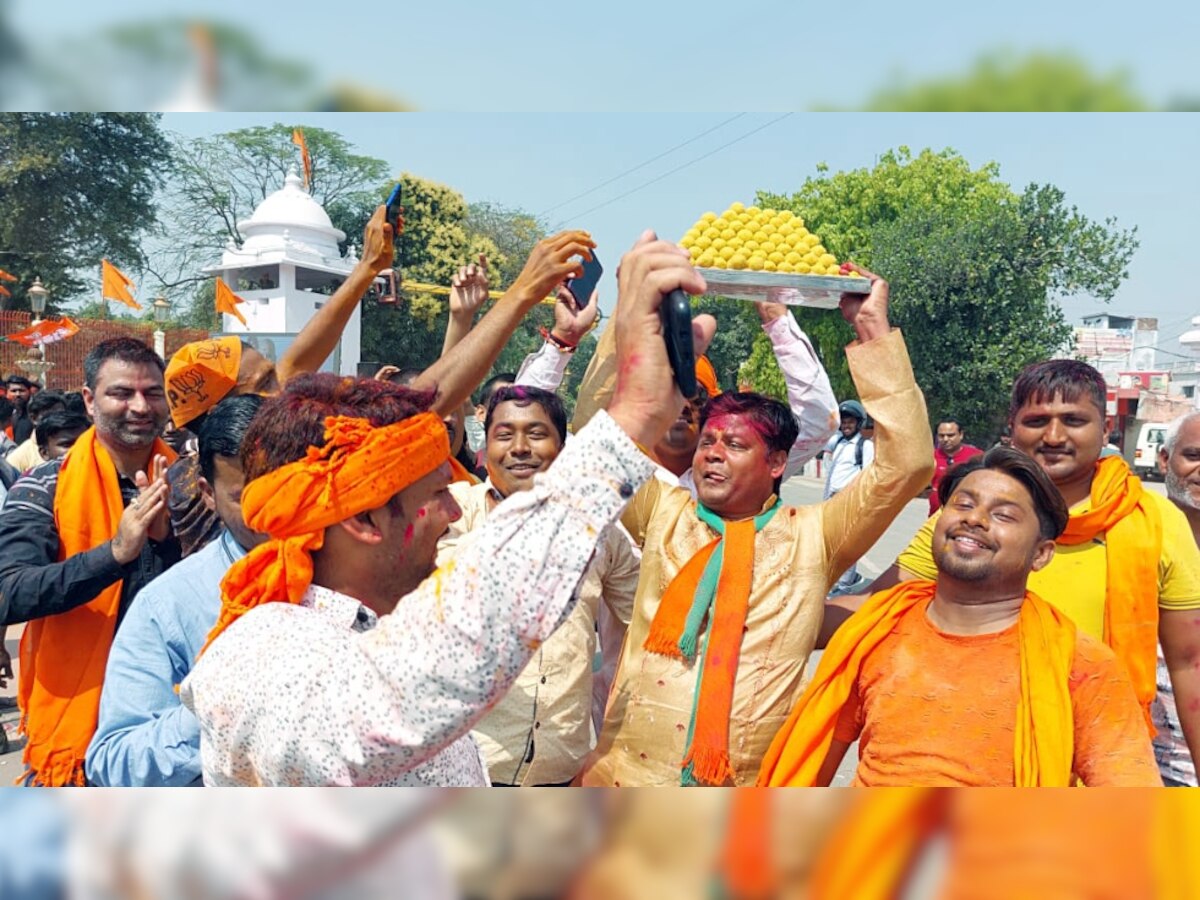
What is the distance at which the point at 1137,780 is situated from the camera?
77.0 inches

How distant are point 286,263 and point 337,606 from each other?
2210 cm

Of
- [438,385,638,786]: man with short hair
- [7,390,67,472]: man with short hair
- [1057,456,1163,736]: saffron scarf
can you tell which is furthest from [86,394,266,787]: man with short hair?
[7,390,67,472]: man with short hair

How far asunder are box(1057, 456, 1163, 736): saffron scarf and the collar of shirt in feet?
6.53

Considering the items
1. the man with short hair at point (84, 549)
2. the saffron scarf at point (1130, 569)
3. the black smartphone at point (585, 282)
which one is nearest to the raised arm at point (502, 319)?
the black smartphone at point (585, 282)

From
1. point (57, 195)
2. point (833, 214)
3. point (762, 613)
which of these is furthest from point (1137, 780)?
point (833, 214)

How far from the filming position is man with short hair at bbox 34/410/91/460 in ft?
17.8

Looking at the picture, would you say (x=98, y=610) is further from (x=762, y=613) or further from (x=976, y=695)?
(x=976, y=695)

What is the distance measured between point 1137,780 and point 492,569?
155 centimetres

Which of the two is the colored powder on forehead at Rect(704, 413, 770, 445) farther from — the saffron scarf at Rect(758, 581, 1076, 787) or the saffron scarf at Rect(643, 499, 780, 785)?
the saffron scarf at Rect(758, 581, 1076, 787)

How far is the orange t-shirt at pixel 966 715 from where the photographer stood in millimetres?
2012

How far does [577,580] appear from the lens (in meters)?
1.07

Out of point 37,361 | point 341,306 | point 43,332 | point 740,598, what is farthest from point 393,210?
point 37,361

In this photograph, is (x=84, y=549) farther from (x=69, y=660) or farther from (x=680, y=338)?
(x=680, y=338)

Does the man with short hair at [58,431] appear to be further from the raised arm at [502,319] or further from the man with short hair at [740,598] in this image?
the man with short hair at [740,598]
